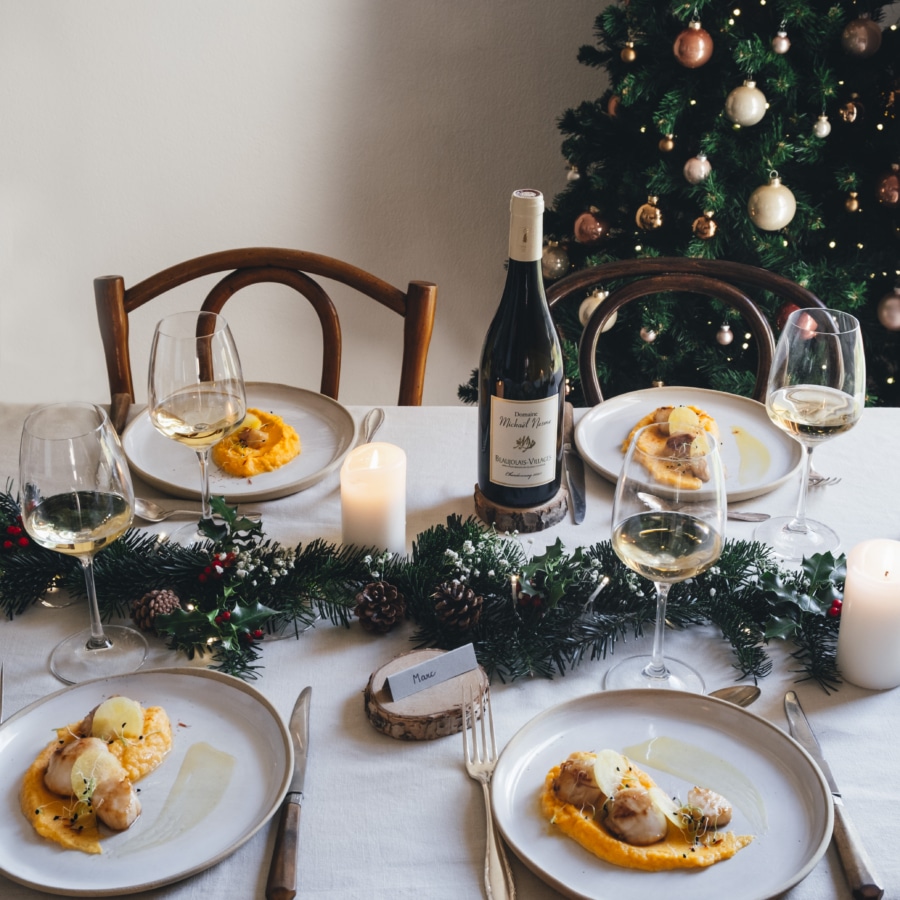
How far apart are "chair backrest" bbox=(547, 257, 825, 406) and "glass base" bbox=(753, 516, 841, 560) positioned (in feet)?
1.63

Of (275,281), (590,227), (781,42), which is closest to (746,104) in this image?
(781,42)

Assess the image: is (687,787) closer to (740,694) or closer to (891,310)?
(740,694)

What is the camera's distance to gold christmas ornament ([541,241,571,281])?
2.27 metres

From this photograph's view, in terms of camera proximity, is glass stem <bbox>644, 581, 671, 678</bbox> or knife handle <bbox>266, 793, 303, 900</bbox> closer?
knife handle <bbox>266, 793, 303, 900</bbox>

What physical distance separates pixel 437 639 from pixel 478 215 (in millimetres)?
1907

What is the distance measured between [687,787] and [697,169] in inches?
59.3

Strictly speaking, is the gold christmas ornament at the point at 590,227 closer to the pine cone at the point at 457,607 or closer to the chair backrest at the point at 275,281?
the chair backrest at the point at 275,281

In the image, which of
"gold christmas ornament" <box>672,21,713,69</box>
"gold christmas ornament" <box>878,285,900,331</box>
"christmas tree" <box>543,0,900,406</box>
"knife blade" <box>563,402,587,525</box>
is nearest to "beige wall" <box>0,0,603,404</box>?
"christmas tree" <box>543,0,900,406</box>

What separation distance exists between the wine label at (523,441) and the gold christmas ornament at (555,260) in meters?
1.16

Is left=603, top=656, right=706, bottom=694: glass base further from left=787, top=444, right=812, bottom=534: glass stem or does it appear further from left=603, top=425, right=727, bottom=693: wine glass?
left=787, top=444, right=812, bottom=534: glass stem

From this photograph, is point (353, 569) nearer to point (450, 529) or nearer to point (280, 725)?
point (450, 529)

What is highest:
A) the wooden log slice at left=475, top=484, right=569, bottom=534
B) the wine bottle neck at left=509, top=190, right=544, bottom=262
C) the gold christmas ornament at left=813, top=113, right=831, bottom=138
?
the gold christmas ornament at left=813, top=113, right=831, bottom=138

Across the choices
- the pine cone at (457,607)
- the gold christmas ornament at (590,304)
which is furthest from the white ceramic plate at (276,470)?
the gold christmas ornament at (590,304)

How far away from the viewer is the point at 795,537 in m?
1.19
